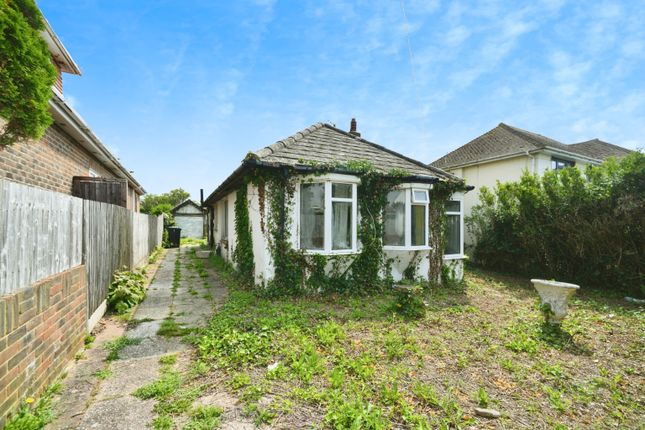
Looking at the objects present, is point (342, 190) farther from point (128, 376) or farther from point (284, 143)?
point (128, 376)

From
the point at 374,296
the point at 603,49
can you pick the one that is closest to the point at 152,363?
the point at 374,296

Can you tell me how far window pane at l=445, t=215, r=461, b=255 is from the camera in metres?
9.36

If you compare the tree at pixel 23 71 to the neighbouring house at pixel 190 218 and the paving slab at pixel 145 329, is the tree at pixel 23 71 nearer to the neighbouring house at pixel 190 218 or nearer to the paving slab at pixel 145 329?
the paving slab at pixel 145 329

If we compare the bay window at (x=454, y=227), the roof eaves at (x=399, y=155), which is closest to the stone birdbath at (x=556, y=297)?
the bay window at (x=454, y=227)

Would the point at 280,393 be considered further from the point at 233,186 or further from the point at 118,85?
the point at 118,85

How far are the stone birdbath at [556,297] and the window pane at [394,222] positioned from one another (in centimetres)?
337

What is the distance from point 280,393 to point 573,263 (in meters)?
10.7

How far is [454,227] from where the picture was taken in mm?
9453

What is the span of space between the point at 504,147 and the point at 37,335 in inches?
726

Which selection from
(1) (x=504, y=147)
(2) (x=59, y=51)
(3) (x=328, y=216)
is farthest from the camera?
(1) (x=504, y=147)

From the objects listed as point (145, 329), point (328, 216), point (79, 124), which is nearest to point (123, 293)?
point (145, 329)

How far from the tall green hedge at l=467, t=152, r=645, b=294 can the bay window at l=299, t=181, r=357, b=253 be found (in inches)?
272

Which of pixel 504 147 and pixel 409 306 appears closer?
pixel 409 306

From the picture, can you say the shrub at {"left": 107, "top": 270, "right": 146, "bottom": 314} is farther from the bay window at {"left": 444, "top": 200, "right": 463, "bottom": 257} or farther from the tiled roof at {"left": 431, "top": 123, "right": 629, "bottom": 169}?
the tiled roof at {"left": 431, "top": 123, "right": 629, "bottom": 169}
